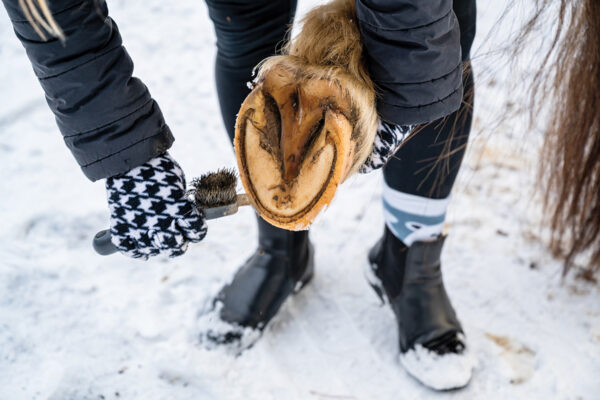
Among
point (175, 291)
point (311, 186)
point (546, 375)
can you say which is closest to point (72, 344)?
point (175, 291)

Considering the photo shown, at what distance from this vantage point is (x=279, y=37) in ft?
2.80

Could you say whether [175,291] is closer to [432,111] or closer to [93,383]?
[93,383]

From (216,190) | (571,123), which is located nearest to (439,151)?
(571,123)

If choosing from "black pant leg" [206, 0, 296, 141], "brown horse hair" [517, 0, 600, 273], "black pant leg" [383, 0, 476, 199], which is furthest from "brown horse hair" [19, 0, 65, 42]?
"brown horse hair" [517, 0, 600, 273]

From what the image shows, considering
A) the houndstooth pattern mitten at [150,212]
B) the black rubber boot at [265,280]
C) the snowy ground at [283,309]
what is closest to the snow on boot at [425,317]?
the snowy ground at [283,309]

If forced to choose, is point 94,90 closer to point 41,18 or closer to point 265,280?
point 41,18

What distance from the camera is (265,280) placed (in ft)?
3.32

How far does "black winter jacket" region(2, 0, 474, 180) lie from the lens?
542 millimetres

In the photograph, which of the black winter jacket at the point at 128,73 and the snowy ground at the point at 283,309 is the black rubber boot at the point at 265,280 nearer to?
the snowy ground at the point at 283,309

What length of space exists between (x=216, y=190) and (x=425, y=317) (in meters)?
0.56

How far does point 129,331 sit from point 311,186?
63cm

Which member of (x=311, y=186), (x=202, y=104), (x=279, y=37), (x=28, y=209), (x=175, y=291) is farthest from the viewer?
(x=202, y=104)

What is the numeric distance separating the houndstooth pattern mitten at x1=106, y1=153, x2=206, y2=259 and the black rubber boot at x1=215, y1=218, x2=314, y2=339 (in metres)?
0.35

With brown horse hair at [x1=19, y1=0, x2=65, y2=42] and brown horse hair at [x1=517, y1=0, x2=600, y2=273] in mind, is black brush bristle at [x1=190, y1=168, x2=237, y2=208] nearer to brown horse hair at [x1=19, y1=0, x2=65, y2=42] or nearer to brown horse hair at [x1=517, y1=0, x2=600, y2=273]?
brown horse hair at [x1=19, y1=0, x2=65, y2=42]
